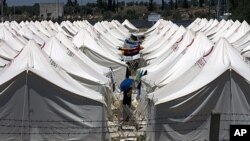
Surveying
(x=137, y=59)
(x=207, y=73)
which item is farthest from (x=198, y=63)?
(x=137, y=59)

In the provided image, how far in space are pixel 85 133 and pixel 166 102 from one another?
2512 millimetres

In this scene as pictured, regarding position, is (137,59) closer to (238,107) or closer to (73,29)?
(238,107)

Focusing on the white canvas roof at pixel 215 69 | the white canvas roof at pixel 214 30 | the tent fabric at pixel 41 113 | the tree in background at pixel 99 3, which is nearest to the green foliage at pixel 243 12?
the white canvas roof at pixel 214 30

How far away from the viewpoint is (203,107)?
16438mm

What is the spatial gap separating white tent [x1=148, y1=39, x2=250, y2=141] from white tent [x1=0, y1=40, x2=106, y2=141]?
73.2 inches

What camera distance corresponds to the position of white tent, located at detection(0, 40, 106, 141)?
16.1 meters

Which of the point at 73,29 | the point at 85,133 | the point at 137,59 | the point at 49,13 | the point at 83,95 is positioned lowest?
the point at 85,133

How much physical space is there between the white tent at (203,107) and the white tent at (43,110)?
1860 millimetres

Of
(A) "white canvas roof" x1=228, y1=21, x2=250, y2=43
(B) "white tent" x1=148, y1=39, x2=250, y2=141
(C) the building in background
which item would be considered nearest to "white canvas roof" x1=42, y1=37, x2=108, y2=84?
(B) "white tent" x1=148, y1=39, x2=250, y2=141

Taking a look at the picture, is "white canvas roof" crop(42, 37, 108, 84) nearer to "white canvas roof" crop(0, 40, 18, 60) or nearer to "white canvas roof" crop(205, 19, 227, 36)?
"white canvas roof" crop(0, 40, 18, 60)

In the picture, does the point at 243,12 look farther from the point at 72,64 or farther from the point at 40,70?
the point at 40,70

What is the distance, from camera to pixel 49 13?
4791 inches

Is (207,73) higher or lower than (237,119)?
higher

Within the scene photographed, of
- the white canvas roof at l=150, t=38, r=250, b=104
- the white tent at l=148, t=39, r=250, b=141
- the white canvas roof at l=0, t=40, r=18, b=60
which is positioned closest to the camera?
the white tent at l=148, t=39, r=250, b=141
